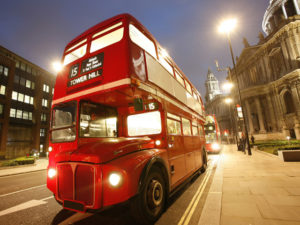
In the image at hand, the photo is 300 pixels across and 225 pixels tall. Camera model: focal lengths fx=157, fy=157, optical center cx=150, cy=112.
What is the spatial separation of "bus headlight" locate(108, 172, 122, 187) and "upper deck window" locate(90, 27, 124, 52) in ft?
9.82

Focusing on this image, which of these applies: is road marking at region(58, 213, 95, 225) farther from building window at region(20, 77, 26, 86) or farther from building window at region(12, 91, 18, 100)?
building window at region(20, 77, 26, 86)

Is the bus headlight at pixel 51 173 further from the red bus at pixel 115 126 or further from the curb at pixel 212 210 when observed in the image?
the curb at pixel 212 210

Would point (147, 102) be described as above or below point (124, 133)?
above

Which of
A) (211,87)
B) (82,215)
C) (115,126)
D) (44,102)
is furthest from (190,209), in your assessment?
(211,87)

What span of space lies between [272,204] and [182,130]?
297 centimetres

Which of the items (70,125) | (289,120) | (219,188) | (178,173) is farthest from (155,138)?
(289,120)

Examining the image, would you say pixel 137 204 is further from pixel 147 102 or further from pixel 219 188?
pixel 219 188

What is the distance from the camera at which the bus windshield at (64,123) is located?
3660 millimetres

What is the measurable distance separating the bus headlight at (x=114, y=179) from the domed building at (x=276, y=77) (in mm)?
26245

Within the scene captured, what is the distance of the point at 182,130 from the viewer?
18.3 feet

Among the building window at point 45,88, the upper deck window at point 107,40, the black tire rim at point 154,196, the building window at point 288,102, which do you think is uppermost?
the building window at point 45,88

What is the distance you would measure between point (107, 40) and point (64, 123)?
2.33m

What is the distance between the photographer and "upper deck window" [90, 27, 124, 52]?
3.83 metres

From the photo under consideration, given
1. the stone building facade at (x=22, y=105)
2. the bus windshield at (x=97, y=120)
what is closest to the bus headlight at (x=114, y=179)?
the bus windshield at (x=97, y=120)
